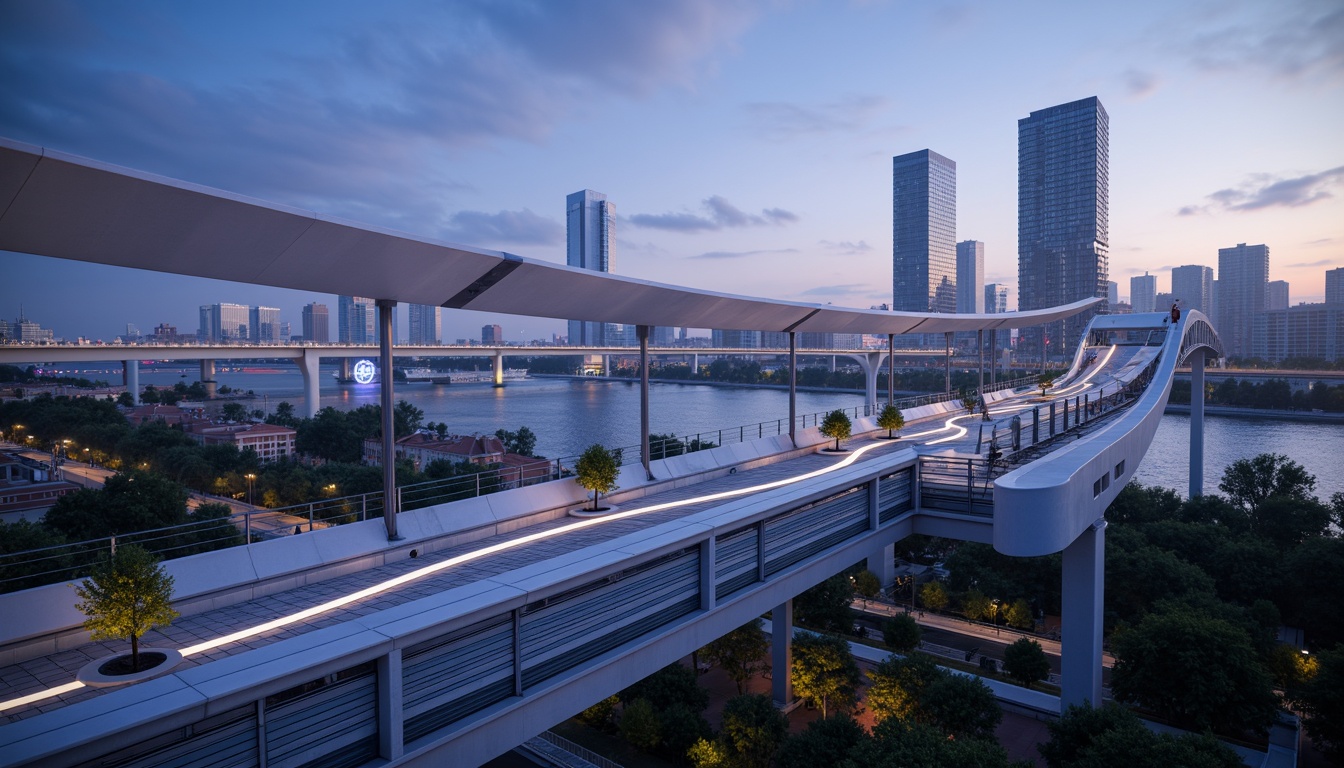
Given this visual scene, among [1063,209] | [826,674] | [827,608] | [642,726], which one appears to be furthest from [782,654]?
[1063,209]

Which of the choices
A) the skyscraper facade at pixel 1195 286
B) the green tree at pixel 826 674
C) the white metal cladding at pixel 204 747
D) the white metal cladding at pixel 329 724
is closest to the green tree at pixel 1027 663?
the green tree at pixel 826 674

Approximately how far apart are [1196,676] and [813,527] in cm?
771

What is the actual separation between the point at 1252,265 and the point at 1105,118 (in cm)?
3207

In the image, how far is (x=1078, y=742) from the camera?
836cm

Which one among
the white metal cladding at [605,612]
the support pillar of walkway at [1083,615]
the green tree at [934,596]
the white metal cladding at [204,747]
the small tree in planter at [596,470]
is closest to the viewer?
the white metal cladding at [204,747]

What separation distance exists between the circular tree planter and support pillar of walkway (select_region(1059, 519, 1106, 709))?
9682mm

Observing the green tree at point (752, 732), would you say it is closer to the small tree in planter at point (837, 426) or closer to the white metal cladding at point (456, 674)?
the small tree in planter at point (837, 426)

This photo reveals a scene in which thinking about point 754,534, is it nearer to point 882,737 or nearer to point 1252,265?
point 882,737

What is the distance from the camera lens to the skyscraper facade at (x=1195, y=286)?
4518 inches

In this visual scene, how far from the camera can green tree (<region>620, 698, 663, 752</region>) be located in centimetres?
1116

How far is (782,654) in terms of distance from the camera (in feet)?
38.8

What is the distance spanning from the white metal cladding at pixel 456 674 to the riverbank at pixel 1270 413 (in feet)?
198

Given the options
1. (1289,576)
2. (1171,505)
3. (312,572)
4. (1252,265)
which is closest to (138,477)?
(312,572)

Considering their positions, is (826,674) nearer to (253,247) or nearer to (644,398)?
(644,398)
